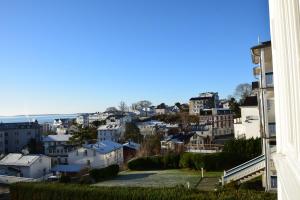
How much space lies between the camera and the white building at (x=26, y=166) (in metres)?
31.5

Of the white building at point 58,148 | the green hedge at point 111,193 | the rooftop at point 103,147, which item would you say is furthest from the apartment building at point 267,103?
the white building at point 58,148

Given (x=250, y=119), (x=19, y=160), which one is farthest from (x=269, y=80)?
(x=19, y=160)

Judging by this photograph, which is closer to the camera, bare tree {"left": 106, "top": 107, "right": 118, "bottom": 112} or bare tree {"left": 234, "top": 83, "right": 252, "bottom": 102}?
bare tree {"left": 234, "top": 83, "right": 252, "bottom": 102}

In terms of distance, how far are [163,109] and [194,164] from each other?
82005mm

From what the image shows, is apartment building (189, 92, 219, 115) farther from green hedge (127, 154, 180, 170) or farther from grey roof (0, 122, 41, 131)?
green hedge (127, 154, 180, 170)

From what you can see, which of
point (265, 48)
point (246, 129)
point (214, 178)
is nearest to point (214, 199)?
point (265, 48)

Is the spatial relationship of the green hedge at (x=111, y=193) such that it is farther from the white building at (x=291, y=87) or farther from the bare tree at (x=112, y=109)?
the bare tree at (x=112, y=109)

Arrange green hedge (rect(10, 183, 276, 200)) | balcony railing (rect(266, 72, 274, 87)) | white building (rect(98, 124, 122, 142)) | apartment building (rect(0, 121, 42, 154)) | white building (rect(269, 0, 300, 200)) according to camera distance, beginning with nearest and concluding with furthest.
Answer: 1. white building (rect(269, 0, 300, 200))
2. green hedge (rect(10, 183, 276, 200))
3. balcony railing (rect(266, 72, 274, 87))
4. apartment building (rect(0, 121, 42, 154))
5. white building (rect(98, 124, 122, 142))

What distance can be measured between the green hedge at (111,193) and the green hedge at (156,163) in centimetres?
1471

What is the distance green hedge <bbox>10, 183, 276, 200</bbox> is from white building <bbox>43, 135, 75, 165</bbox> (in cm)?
2648

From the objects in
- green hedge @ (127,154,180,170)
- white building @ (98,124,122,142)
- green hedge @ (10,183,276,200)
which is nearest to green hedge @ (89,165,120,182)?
green hedge @ (127,154,180,170)

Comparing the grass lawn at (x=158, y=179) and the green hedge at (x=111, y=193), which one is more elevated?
the green hedge at (x=111, y=193)

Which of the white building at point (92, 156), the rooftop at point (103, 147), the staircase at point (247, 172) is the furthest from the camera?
the rooftop at point (103, 147)

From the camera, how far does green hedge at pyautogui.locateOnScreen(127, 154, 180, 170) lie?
27.6 meters
